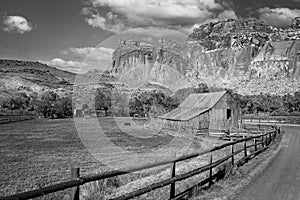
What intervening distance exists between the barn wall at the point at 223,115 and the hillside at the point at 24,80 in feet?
405

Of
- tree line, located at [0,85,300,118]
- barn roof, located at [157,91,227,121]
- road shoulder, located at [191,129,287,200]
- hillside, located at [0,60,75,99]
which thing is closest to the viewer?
road shoulder, located at [191,129,287,200]

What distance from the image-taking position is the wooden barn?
4228 cm

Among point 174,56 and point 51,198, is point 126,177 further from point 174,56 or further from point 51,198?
point 174,56

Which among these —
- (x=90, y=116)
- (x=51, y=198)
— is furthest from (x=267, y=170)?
(x=90, y=116)

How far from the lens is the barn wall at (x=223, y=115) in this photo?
43253mm

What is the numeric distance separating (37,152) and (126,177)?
59.4 feet

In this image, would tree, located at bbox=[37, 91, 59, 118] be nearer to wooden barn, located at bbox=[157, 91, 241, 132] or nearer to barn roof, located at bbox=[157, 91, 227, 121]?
barn roof, located at bbox=[157, 91, 227, 121]

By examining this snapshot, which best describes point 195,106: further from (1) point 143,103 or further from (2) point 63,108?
(2) point 63,108

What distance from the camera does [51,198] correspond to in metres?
12.1

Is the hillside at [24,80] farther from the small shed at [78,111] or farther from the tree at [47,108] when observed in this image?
the small shed at [78,111]

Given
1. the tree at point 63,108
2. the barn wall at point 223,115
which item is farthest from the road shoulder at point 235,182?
the tree at point 63,108

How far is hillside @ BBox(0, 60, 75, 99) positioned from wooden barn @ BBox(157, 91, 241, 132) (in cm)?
11915

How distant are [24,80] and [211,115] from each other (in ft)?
489

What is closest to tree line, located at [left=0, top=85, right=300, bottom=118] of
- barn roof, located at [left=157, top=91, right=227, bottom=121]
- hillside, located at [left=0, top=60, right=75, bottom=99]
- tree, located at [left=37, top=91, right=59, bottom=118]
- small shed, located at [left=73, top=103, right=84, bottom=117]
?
tree, located at [left=37, top=91, right=59, bottom=118]
